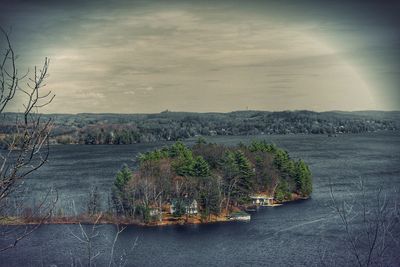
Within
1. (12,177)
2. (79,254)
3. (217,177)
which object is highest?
(12,177)

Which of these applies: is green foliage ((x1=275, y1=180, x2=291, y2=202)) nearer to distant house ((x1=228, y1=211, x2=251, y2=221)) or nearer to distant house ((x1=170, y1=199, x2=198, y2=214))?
distant house ((x1=228, y1=211, x2=251, y2=221))

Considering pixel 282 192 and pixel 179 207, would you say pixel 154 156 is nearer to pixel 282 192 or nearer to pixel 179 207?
pixel 179 207

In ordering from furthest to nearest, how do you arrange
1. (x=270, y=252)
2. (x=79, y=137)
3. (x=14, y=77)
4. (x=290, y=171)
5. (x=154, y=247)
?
(x=79, y=137), (x=290, y=171), (x=154, y=247), (x=270, y=252), (x=14, y=77)

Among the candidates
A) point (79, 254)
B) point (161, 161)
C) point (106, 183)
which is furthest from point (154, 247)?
point (106, 183)

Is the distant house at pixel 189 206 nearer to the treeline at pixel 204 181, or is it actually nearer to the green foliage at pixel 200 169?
the treeline at pixel 204 181

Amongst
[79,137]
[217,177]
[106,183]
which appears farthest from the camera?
[79,137]

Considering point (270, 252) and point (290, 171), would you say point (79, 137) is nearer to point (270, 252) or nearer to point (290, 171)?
point (290, 171)
